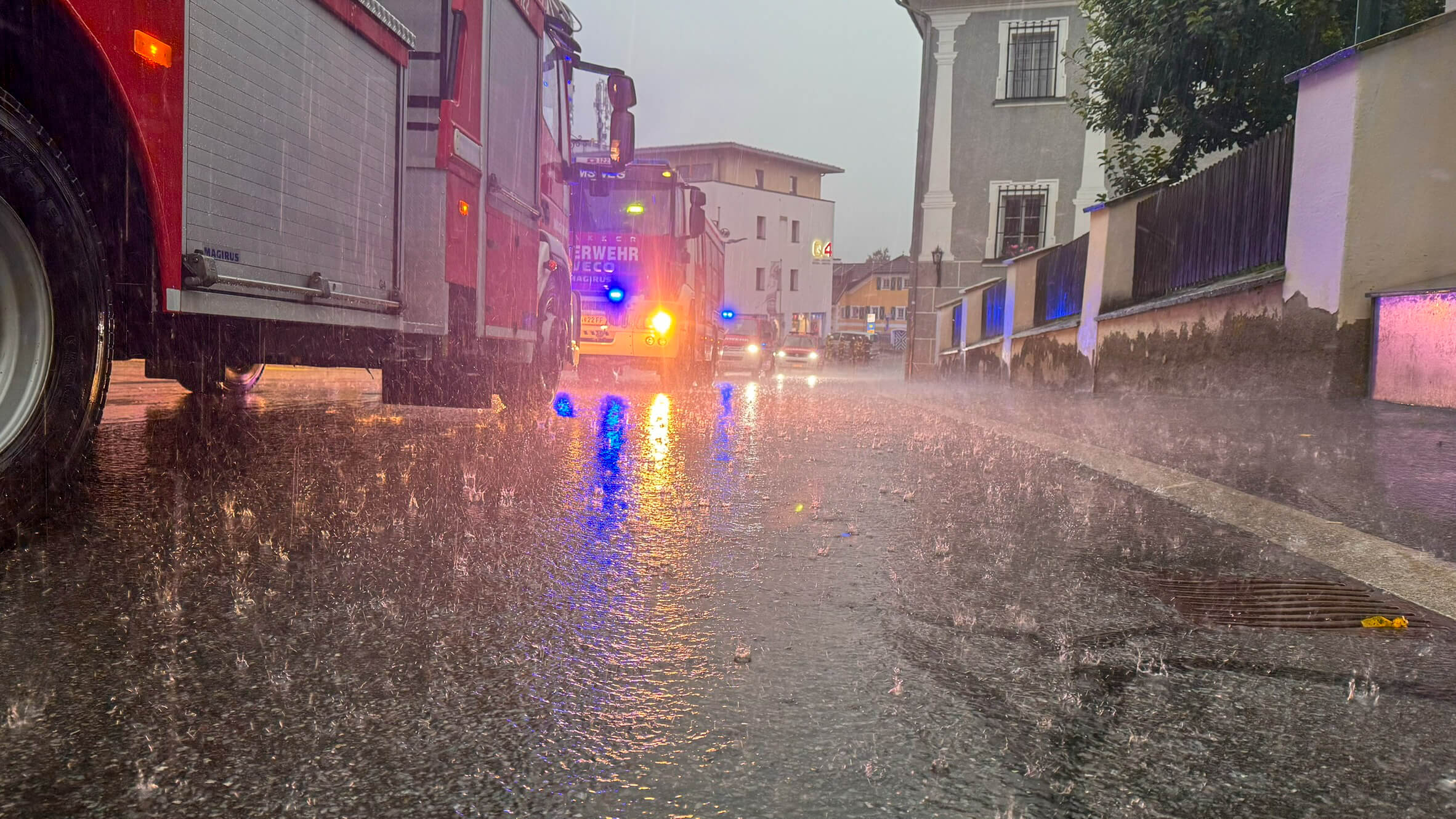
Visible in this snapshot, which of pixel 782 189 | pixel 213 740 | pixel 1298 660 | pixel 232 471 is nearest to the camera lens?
pixel 213 740

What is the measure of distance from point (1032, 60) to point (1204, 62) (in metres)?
14.3

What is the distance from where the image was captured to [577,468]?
19.5ft

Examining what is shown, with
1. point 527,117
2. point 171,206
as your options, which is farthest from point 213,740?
point 527,117

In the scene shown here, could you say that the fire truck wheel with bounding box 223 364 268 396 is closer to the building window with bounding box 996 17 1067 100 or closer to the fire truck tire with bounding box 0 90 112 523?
the fire truck tire with bounding box 0 90 112 523

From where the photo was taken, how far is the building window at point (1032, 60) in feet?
91.8

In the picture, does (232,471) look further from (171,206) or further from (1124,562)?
(1124,562)

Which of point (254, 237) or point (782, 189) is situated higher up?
point (782, 189)

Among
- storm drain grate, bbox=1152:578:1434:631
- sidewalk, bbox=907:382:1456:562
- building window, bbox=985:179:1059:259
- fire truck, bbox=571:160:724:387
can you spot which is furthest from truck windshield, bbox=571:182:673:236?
building window, bbox=985:179:1059:259

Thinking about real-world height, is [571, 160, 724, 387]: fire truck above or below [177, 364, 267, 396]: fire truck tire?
above

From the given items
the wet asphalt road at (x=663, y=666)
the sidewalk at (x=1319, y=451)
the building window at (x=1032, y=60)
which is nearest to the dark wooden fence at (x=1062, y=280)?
the sidewalk at (x=1319, y=451)

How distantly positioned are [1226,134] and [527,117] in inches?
448

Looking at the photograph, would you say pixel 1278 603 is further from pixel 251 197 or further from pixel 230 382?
pixel 230 382

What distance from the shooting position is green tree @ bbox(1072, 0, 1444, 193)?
13.5m

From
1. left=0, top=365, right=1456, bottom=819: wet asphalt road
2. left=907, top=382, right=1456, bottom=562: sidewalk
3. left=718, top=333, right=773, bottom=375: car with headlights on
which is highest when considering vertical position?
left=718, top=333, right=773, bottom=375: car with headlights on
